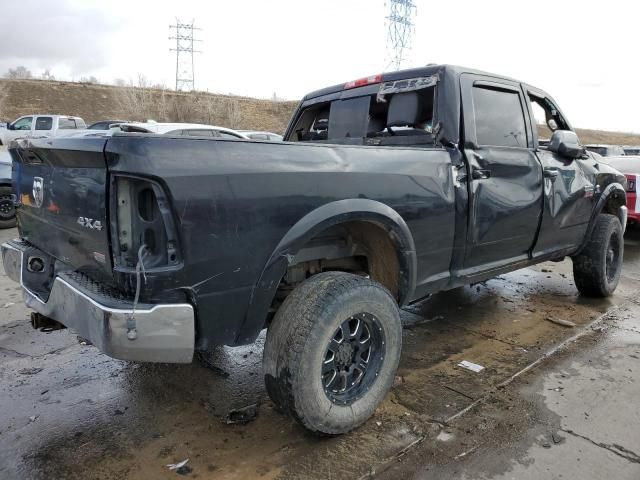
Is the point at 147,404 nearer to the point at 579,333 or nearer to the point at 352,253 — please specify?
the point at 352,253

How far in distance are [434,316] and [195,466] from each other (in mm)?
2791

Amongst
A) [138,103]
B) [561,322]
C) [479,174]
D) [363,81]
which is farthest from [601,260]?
[138,103]

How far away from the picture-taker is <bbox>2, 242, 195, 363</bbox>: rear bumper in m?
1.99

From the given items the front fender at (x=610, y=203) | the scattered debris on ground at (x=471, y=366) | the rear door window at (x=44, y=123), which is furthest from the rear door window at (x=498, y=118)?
the rear door window at (x=44, y=123)

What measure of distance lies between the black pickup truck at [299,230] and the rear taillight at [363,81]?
1 cm

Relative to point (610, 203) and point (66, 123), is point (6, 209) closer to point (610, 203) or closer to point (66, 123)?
point (610, 203)

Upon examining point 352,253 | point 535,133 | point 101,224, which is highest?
point 535,133

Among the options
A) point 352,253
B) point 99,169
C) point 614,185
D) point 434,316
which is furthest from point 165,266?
point 614,185

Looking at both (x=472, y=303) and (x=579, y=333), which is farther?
(x=472, y=303)

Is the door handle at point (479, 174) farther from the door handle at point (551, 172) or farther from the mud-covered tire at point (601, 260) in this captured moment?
the mud-covered tire at point (601, 260)

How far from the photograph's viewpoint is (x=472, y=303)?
5.04 m

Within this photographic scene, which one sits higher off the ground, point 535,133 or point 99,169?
point 535,133

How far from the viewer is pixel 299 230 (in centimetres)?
235

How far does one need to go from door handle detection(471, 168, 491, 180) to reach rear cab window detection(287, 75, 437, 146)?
332 mm
